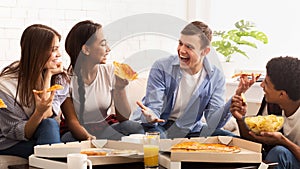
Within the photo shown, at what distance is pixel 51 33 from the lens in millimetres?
3893

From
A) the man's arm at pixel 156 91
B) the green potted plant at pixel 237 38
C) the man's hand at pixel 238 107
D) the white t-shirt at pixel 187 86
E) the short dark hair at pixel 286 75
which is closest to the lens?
the short dark hair at pixel 286 75

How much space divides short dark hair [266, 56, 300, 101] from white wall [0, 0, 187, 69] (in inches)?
64.9

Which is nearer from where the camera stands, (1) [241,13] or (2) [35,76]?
(2) [35,76]

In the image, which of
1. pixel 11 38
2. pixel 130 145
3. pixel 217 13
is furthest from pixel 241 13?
pixel 130 145

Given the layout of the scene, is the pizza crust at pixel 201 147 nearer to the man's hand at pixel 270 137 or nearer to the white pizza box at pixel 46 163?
the man's hand at pixel 270 137

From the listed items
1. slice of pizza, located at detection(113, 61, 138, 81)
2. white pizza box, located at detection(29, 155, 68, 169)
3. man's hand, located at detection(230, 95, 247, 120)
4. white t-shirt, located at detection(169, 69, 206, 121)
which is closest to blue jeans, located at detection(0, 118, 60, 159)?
white pizza box, located at detection(29, 155, 68, 169)

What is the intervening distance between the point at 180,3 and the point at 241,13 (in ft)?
1.97

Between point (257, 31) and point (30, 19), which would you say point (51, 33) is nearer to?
point (30, 19)

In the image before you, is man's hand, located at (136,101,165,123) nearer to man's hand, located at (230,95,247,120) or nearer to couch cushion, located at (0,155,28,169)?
man's hand, located at (230,95,247,120)

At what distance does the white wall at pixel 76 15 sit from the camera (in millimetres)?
4590

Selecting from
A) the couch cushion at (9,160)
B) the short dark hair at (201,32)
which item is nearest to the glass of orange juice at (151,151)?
the couch cushion at (9,160)

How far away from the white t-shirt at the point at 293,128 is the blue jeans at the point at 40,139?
1435mm

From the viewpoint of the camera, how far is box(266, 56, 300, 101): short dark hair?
3742 mm

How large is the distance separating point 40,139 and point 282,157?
4.73 feet
